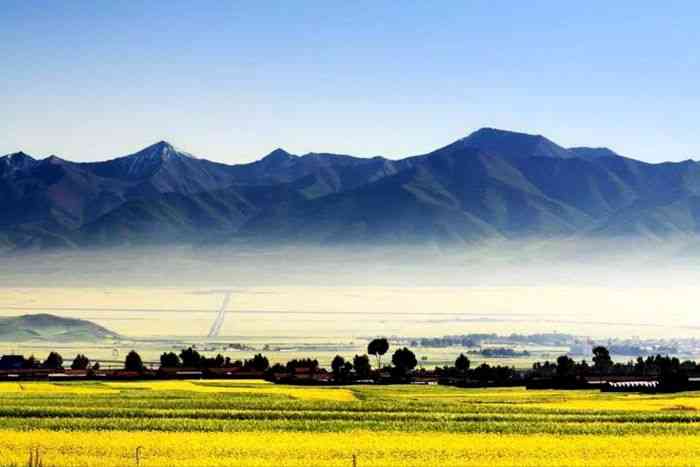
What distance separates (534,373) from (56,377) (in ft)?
155

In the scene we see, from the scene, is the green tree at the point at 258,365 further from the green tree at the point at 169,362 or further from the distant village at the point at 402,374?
the green tree at the point at 169,362

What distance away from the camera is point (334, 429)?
5691 cm

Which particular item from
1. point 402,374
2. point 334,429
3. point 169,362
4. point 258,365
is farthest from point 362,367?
point 334,429

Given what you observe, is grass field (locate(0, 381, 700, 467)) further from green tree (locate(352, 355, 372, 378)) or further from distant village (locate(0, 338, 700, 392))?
green tree (locate(352, 355, 372, 378))

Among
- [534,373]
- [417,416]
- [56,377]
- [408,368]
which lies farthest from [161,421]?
[408,368]

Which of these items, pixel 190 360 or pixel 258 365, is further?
pixel 190 360

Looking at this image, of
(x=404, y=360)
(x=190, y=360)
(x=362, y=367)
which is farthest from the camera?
(x=190, y=360)

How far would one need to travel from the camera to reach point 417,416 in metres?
64.3

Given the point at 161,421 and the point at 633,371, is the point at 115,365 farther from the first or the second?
the point at 161,421

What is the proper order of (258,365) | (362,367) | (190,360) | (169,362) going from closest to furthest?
(362,367)
(258,365)
(190,360)
(169,362)

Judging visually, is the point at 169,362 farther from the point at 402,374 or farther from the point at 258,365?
the point at 402,374

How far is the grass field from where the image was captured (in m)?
46.3

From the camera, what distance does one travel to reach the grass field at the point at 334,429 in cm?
4634

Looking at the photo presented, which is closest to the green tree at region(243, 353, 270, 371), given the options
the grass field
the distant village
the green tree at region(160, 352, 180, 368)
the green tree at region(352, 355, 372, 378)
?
the distant village
